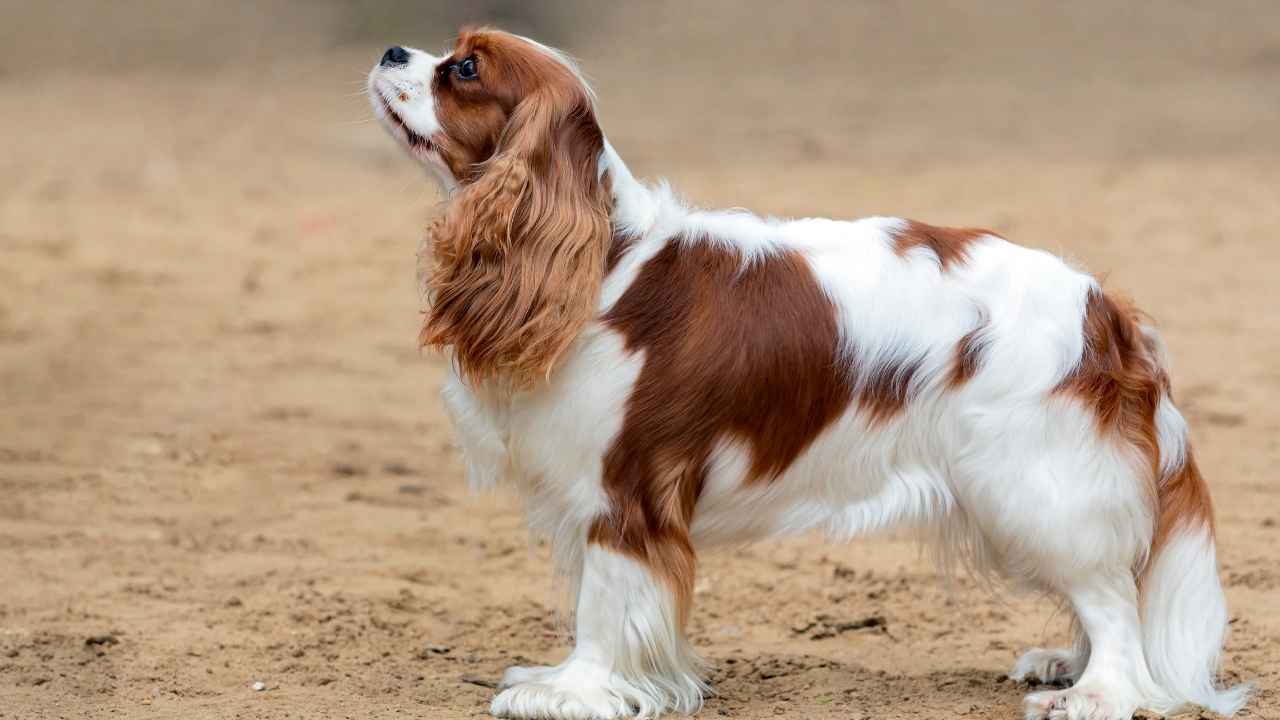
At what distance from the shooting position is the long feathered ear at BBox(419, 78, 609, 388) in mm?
4562

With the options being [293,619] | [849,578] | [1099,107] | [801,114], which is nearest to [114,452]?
[293,619]

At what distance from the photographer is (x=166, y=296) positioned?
413 inches

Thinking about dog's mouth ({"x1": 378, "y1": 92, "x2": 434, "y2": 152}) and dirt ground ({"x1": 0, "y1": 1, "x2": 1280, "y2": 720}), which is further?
dirt ground ({"x1": 0, "y1": 1, "x2": 1280, "y2": 720})

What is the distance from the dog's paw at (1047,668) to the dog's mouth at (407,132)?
2186 millimetres

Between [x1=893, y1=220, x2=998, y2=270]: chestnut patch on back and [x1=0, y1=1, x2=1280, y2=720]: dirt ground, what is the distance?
120 cm

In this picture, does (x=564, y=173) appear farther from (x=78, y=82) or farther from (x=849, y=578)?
(x=78, y=82)

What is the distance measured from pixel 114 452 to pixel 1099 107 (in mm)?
10441

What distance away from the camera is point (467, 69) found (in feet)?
15.2

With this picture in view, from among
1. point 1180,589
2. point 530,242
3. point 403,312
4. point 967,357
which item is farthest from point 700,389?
point 403,312

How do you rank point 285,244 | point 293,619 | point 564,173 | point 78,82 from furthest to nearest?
point 78,82 < point 285,244 < point 293,619 < point 564,173

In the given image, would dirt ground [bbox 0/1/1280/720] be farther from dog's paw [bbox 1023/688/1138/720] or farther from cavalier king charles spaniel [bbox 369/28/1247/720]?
cavalier king charles spaniel [bbox 369/28/1247/720]

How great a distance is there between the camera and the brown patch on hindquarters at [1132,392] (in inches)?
182

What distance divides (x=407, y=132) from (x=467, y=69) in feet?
0.73

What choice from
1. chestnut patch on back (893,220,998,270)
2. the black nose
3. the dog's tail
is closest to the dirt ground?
the dog's tail
